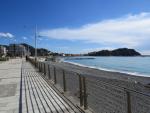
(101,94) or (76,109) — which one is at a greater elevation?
(101,94)

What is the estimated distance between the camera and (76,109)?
565cm

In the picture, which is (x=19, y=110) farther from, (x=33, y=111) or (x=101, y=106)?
(x=101, y=106)

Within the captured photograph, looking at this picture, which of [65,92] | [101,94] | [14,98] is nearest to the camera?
[101,94]

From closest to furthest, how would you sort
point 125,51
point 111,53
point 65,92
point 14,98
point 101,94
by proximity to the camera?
point 101,94 < point 14,98 < point 65,92 < point 125,51 < point 111,53

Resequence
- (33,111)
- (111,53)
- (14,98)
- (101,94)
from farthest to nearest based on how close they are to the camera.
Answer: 1. (111,53)
2. (14,98)
3. (33,111)
4. (101,94)

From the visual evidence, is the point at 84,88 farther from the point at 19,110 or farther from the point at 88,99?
the point at 19,110

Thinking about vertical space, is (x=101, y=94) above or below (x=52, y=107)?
above

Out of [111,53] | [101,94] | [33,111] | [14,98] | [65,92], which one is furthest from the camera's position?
[111,53]

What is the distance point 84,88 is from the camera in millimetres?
5555

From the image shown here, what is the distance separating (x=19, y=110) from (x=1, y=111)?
0.48 m

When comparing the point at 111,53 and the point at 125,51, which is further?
the point at 111,53

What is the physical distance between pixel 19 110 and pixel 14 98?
1739 millimetres

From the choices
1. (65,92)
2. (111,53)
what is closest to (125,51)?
(111,53)

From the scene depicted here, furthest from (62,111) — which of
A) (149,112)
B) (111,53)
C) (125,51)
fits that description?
(111,53)
